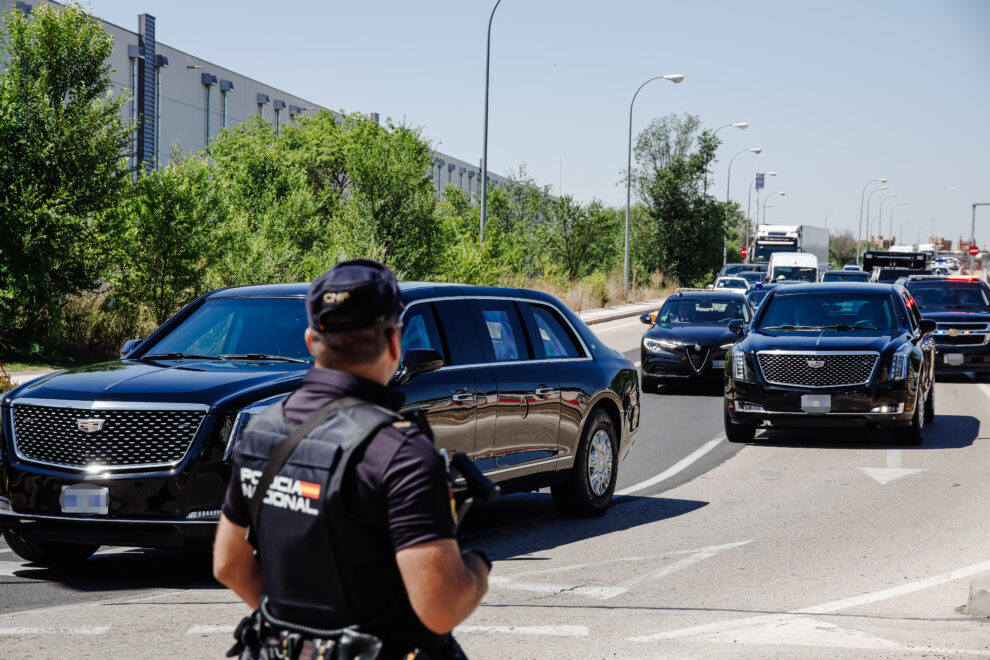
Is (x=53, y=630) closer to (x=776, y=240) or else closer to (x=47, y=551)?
(x=47, y=551)

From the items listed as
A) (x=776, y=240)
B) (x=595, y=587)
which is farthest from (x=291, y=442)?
(x=776, y=240)

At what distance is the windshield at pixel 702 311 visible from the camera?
2023cm

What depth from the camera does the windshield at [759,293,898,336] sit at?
14008 mm

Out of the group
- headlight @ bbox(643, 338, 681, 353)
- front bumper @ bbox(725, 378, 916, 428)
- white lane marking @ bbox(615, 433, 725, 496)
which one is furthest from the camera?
headlight @ bbox(643, 338, 681, 353)

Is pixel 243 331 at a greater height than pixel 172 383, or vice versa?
pixel 243 331

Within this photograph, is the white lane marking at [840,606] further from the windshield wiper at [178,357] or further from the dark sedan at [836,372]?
the dark sedan at [836,372]

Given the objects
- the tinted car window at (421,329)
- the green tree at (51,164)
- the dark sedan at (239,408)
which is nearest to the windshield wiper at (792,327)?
the dark sedan at (239,408)

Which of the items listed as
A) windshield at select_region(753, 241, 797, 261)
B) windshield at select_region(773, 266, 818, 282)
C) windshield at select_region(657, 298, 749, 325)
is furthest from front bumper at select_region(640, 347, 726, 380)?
windshield at select_region(753, 241, 797, 261)

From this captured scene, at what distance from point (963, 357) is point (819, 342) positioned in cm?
974

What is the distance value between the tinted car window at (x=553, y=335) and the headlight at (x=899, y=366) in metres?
5.08

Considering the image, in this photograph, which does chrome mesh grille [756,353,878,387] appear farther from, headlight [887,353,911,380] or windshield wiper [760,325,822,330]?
windshield wiper [760,325,822,330]

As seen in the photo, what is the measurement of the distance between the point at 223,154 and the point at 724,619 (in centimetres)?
4964

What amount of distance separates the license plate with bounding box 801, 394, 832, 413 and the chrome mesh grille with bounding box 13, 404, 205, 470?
321 inches

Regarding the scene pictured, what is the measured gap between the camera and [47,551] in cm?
732
